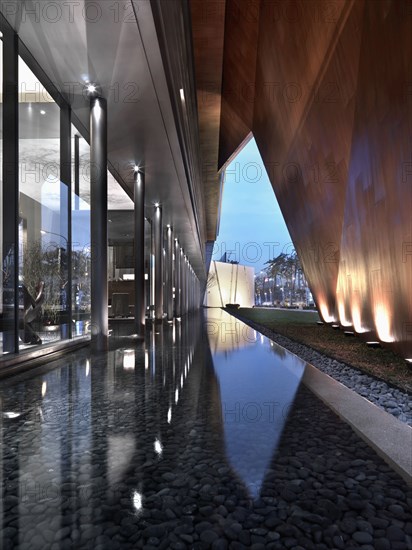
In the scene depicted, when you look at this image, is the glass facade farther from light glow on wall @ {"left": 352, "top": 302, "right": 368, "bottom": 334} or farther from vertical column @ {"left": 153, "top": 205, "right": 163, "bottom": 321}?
vertical column @ {"left": 153, "top": 205, "right": 163, "bottom": 321}

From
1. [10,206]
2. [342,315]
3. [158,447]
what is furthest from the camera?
[342,315]

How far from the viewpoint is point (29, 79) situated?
7297 mm

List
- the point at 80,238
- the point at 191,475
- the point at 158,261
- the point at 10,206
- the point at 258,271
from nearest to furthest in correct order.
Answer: the point at 191,475 < the point at 10,206 < the point at 80,238 < the point at 158,261 < the point at 258,271

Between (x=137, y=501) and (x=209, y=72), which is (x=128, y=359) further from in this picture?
(x=209, y=72)

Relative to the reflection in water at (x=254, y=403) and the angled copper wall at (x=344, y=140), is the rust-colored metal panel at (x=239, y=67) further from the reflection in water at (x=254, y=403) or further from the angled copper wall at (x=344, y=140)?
the reflection in water at (x=254, y=403)

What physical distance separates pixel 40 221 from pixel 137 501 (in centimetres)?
650

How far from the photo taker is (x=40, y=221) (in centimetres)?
743

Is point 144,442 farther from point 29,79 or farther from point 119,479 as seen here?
point 29,79

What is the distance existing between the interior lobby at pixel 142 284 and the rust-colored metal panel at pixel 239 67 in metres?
0.13

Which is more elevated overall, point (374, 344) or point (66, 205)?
point (66, 205)

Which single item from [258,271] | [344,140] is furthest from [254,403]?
[258,271]

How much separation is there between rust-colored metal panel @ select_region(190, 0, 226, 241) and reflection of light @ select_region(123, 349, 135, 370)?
10.9 m

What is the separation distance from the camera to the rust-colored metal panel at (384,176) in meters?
5.98

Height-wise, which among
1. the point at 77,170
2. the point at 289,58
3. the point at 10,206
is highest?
the point at 289,58
